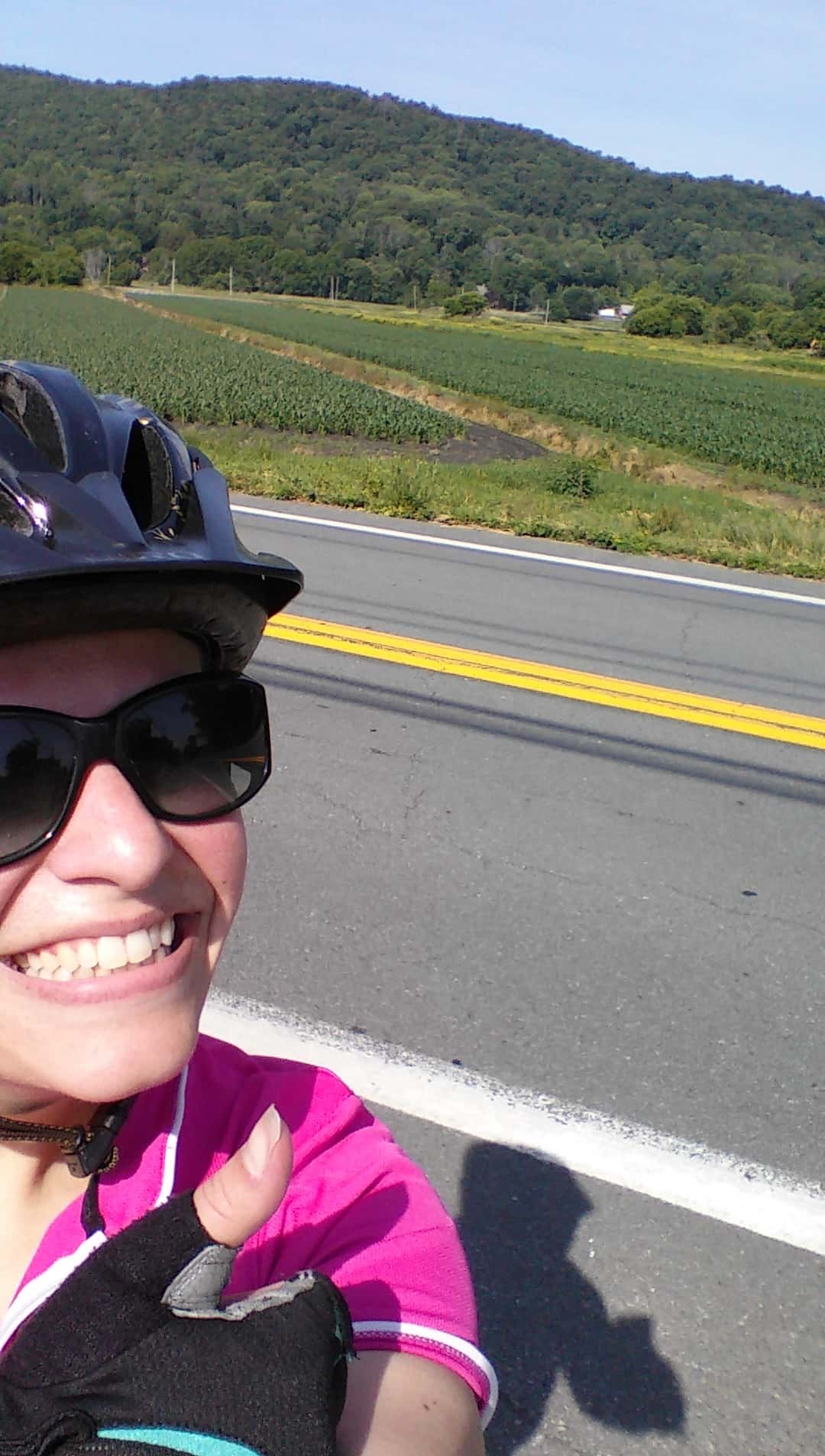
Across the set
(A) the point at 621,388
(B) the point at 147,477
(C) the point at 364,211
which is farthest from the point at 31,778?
(C) the point at 364,211

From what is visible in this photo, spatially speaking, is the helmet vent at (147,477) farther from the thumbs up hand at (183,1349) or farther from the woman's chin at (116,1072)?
the thumbs up hand at (183,1349)

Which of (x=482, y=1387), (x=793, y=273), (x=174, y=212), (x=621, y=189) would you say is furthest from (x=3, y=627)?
Result: (x=621, y=189)

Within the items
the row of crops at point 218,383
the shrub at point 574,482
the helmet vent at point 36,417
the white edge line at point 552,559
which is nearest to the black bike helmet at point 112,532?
the helmet vent at point 36,417

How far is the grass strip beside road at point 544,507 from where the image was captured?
33.0 ft

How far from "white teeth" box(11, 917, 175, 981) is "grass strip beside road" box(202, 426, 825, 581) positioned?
29.8ft

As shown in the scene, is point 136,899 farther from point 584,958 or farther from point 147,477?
point 584,958

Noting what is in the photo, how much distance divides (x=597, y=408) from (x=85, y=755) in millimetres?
31696

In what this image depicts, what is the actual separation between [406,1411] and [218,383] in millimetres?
25223

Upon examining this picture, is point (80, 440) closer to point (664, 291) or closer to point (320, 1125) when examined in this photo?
point (320, 1125)

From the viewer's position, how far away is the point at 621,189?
18712cm

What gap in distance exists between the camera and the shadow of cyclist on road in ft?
7.01

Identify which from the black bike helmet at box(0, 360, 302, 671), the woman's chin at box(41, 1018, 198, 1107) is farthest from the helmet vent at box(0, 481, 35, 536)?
the woman's chin at box(41, 1018, 198, 1107)

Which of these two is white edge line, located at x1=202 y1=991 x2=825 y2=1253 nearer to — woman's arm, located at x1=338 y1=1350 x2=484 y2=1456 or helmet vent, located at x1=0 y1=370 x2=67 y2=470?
woman's arm, located at x1=338 y1=1350 x2=484 y2=1456

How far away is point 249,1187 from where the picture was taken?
853 mm
